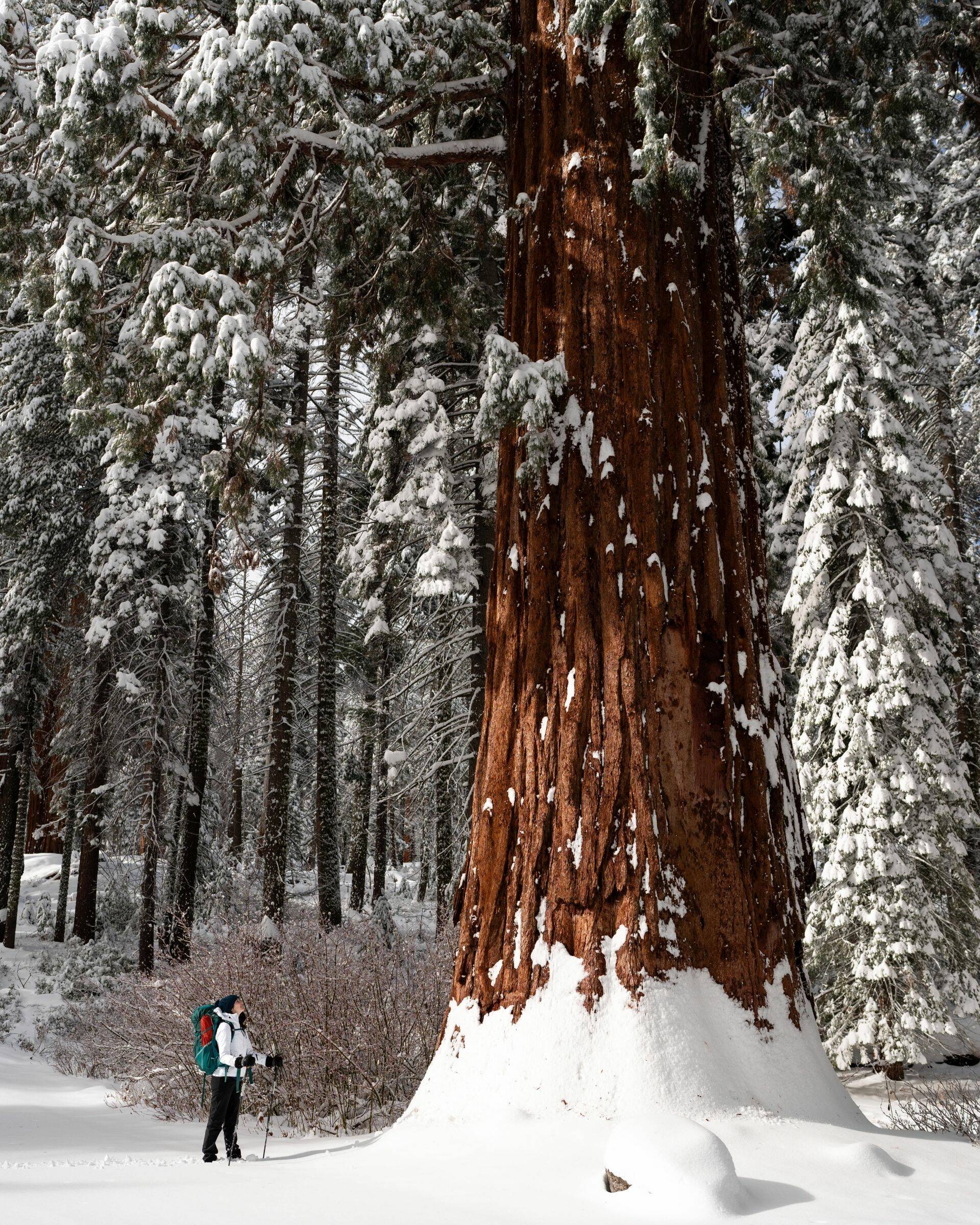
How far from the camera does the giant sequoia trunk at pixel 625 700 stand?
405 centimetres

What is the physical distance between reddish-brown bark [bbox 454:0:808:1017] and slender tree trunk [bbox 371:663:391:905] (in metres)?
6.96

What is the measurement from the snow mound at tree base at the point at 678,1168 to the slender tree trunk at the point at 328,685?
12722mm

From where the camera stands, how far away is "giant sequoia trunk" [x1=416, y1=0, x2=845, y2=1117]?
4.05 meters

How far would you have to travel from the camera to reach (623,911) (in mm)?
4113

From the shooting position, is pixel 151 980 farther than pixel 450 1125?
Yes

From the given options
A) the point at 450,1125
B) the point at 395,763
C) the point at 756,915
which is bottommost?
the point at 450,1125

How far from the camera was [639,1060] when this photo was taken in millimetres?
3895

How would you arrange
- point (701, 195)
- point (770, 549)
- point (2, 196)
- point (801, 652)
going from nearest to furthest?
point (701, 195) → point (2, 196) → point (801, 652) → point (770, 549)

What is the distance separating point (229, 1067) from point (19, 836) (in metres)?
17.1

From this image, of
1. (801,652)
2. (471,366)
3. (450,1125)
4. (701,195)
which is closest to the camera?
(450,1125)

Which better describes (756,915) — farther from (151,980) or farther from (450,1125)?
(151,980)

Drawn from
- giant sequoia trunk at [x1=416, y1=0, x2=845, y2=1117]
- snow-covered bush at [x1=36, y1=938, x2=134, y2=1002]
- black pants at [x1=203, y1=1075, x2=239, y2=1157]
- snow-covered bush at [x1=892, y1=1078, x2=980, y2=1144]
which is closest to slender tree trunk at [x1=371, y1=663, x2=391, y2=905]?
snow-covered bush at [x1=36, y1=938, x2=134, y2=1002]

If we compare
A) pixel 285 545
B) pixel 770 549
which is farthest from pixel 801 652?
pixel 285 545

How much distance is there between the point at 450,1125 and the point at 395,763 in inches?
322
